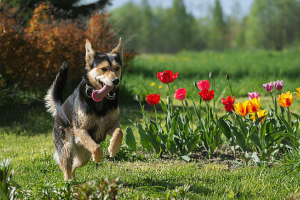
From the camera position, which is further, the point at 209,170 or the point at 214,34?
the point at 214,34

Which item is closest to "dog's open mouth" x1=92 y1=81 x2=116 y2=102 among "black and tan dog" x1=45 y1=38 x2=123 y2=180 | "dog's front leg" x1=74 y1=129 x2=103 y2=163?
"black and tan dog" x1=45 y1=38 x2=123 y2=180

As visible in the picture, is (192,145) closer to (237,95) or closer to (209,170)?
(209,170)

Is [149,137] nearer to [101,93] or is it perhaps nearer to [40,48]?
[101,93]

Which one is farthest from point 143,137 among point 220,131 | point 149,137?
point 220,131

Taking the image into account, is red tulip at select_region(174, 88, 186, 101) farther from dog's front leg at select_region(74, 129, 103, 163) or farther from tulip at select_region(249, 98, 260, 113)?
dog's front leg at select_region(74, 129, 103, 163)

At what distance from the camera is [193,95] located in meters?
8.52

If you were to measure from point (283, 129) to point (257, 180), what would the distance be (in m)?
1.12

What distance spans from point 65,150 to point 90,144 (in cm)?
45

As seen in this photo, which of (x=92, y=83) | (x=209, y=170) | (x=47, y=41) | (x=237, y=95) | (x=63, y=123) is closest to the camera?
(x=92, y=83)

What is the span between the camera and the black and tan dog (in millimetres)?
2646

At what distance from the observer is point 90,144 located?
8.81 feet

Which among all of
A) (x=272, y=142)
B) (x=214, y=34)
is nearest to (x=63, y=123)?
(x=272, y=142)

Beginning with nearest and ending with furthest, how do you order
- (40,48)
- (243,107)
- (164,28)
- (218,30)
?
(243,107), (40,48), (164,28), (218,30)

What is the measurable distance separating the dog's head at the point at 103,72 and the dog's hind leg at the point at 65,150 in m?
0.63
